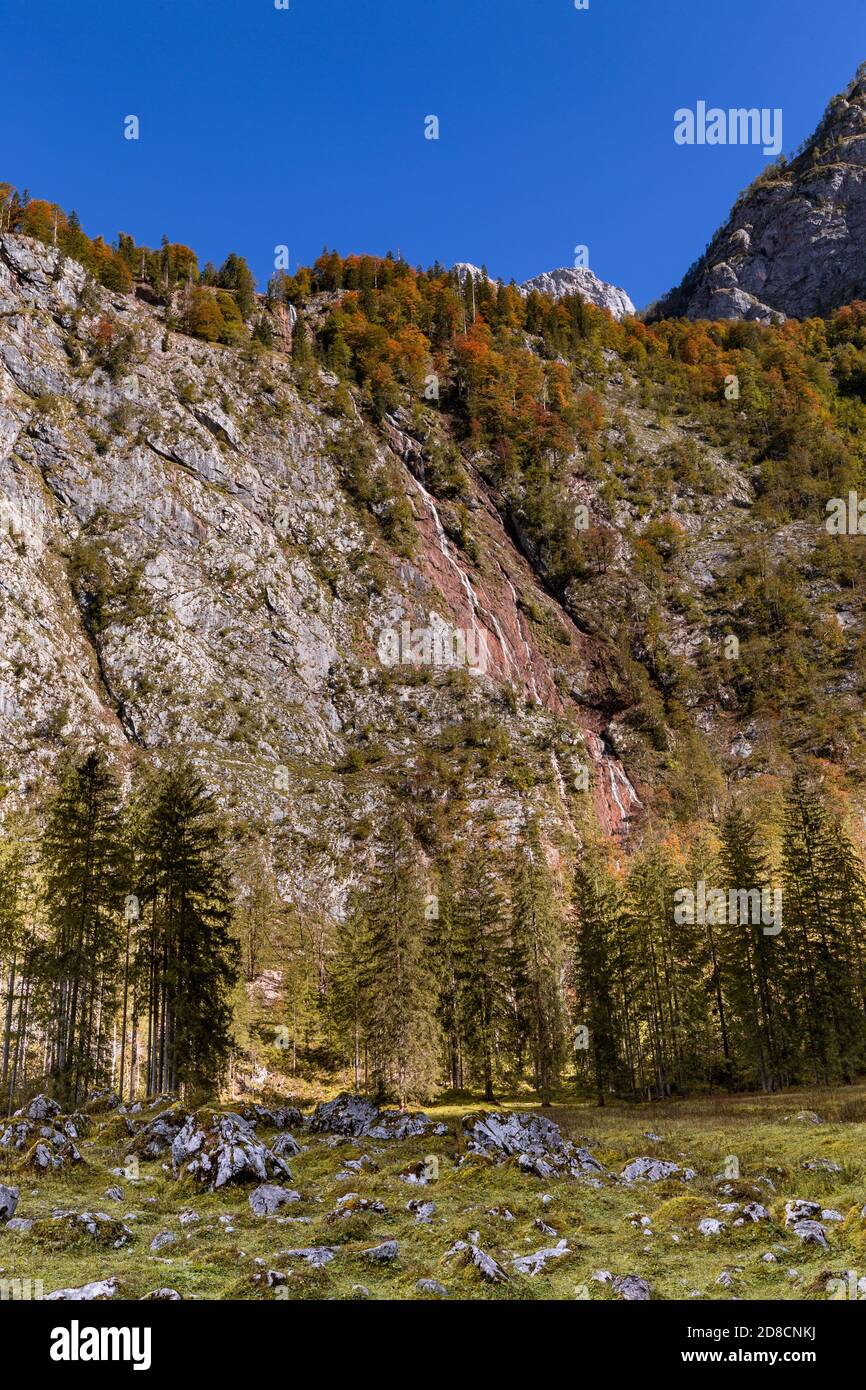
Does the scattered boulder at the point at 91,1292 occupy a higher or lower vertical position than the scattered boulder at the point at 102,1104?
higher

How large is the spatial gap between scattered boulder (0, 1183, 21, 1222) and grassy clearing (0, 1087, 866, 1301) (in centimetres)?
36

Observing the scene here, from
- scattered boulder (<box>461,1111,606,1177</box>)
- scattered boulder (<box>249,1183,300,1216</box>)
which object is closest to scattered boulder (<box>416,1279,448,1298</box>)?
scattered boulder (<box>249,1183,300,1216</box>)

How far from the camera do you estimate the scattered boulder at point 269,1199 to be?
15.8 meters

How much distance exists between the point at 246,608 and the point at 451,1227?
8721cm

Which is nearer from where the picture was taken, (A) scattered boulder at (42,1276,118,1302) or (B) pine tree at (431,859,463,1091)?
(A) scattered boulder at (42,1276,118,1302)

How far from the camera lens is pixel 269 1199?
16.2 meters

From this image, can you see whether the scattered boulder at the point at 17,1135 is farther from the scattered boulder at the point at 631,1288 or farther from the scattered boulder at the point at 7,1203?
the scattered boulder at the point at 631,1288

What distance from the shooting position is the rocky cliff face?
79.6 m

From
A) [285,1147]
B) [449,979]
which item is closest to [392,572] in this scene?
[449,979]

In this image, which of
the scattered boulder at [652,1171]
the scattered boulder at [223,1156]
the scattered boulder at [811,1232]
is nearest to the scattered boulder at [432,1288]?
the scattered boulder at [811,1232]

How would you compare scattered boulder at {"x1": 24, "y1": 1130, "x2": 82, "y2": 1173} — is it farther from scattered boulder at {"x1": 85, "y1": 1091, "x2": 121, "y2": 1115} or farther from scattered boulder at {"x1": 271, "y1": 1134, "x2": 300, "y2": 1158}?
scattered boulder at {"x1": 85, "y1": 1091, "x2": 121, "y2": 1115}

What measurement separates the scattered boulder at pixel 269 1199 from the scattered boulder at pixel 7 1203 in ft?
14.3
